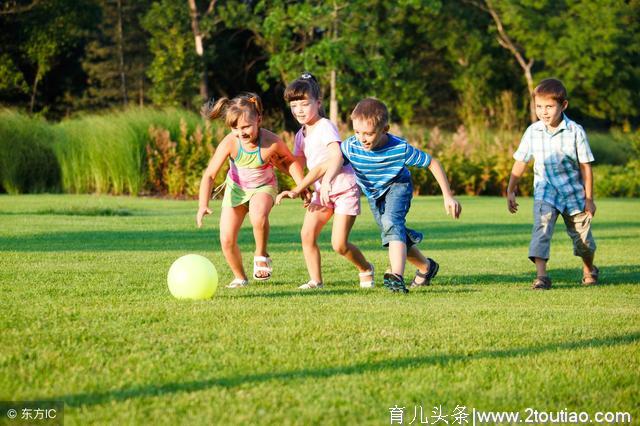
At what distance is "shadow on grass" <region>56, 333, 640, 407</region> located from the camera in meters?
3.94

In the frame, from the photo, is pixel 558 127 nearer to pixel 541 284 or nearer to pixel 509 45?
pixel 541 284

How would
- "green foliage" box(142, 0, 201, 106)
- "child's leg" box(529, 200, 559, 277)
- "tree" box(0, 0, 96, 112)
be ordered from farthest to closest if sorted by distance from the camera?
"tree" box(0, 0, 96, 112) < "green foliage" box(142, 0, 201, 106) < "child's leg" box(529, 200, 559, 277)

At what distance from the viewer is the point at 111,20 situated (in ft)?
141

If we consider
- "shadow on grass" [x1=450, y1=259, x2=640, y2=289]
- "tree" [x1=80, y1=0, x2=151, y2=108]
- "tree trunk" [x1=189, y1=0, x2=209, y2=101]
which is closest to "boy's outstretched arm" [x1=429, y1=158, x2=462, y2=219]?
"shadow on grass" [x1=450, y1=259, x2=640, y2=289]

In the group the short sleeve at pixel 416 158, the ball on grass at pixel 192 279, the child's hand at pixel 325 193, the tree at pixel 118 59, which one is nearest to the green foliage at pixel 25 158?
the child's hand at pixel 325 193

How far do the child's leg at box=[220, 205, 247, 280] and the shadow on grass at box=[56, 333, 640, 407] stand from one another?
3149 mm

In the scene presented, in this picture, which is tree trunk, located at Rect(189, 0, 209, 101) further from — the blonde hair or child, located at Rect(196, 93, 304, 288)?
the blonde hair

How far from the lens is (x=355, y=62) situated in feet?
114

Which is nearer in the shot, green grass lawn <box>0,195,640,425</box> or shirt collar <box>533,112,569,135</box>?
green grass lawn <box>0,195,640,425</box>

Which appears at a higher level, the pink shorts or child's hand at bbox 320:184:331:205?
child's hand at bbox 320:184:331:205

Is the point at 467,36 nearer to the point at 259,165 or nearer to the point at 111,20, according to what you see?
the point at 111,20

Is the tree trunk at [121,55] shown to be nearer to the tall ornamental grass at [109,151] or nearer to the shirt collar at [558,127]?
the tall ornamental grass at [109,151]

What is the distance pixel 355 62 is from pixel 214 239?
23.4m

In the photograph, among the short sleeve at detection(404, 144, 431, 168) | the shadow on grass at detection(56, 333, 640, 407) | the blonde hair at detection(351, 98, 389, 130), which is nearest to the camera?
the shadow on grass at detection(56, 333, 640, 407)
